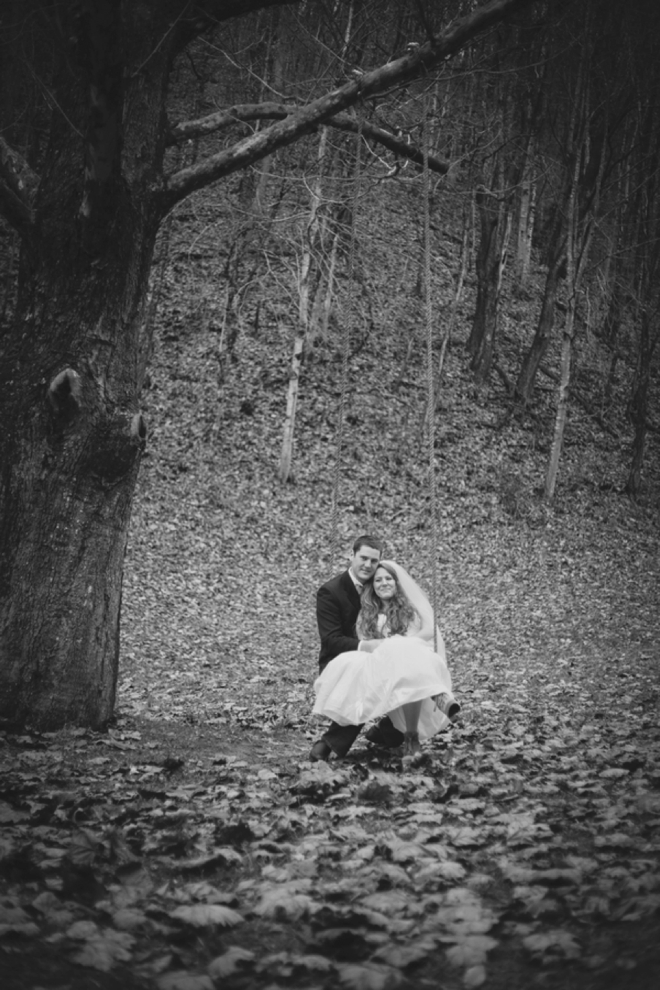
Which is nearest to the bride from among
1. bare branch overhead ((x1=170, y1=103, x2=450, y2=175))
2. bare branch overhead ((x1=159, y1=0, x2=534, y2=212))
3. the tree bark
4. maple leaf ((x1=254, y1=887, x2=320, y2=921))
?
maple leaf ((x1=254, y1=887, x2=320, y2=921))

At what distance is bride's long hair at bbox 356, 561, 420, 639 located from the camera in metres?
5.84

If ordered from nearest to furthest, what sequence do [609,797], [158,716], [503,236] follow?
[609,797], [158,716], [503,236]

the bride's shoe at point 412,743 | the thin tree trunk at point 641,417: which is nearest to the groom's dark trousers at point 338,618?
the bride's shoe at point 412,743

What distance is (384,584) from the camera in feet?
19.1

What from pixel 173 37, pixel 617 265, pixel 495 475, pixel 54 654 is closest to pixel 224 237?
pixel 495 475

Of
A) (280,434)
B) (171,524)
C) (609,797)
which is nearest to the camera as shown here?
(609,797)

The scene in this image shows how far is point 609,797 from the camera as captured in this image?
417cm

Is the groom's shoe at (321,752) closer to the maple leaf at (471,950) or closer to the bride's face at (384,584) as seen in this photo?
the bride's face at (384,584)

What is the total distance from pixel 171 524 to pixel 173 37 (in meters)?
10.0

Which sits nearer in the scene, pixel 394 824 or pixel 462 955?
pixel 462 955

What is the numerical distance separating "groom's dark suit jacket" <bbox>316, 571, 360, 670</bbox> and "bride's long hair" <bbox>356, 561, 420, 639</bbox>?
141mm

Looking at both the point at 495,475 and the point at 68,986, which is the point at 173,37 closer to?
the point at 68,986

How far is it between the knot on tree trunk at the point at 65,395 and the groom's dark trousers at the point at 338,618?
2267mm

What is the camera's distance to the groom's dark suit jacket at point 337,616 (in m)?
5.93
